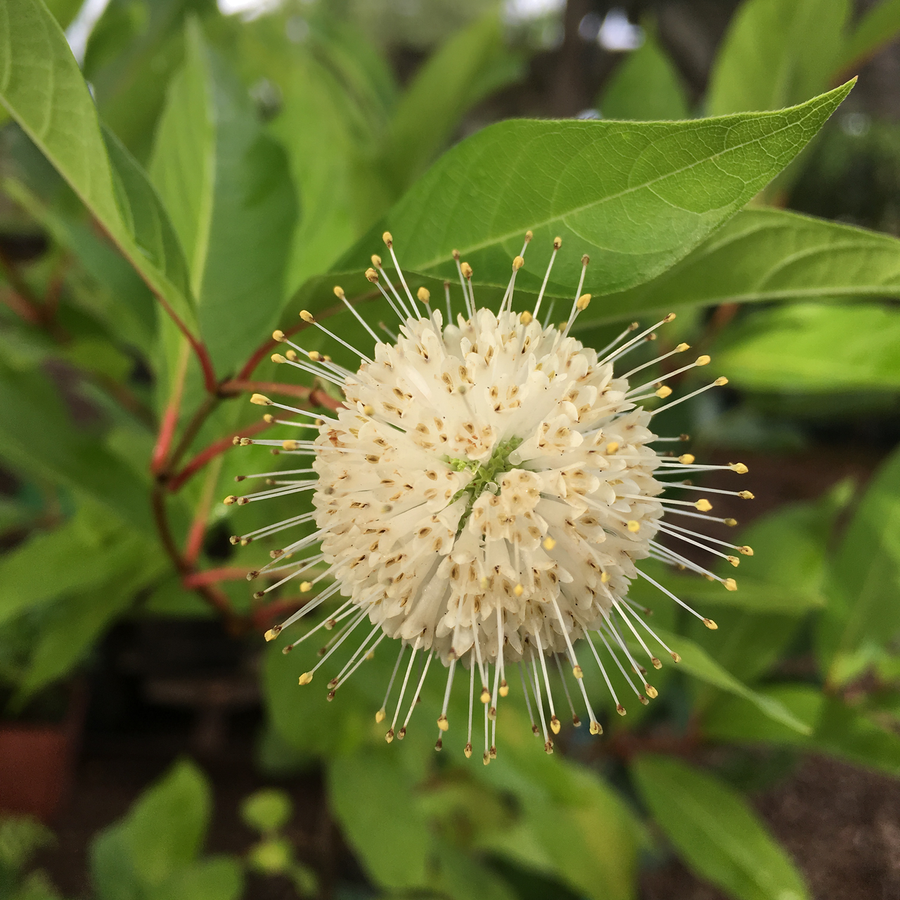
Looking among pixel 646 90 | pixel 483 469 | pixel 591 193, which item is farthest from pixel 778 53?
pixel 483 469

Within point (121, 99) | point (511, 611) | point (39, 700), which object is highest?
point (121, 99)

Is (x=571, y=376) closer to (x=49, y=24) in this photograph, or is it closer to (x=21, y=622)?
(x=49, y=24)

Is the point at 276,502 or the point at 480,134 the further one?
the point at 276,502

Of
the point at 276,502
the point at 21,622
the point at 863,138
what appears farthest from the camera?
the point at 863,138

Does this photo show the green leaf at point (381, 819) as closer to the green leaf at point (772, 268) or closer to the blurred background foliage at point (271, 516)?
the blurred background foliage at point (271, 516)

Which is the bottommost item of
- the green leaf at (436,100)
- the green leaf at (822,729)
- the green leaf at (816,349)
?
the green leaf at (822,729)

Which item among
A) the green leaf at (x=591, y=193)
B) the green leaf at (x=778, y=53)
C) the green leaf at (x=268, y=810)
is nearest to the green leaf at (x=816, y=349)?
the green leaf at (x=778, y=53)

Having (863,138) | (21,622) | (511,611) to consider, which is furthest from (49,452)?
(863,138)

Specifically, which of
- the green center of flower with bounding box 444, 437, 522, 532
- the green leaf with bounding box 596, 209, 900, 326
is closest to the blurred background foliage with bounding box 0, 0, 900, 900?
the green leaf with bounding box 596, 209, 900, 326
